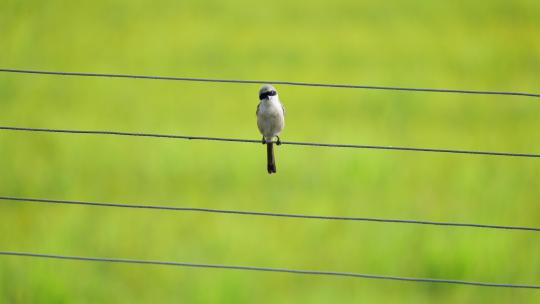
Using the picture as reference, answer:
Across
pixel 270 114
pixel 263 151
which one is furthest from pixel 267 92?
pixel 263 151

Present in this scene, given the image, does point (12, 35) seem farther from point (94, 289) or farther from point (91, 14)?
point (94, 289)

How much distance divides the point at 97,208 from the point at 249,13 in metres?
3.64

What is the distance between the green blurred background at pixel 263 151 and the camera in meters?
6.80

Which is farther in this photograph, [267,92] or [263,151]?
[263,151]

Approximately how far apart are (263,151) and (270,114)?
2480 millimetres

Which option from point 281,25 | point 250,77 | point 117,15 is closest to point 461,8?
point 281,25

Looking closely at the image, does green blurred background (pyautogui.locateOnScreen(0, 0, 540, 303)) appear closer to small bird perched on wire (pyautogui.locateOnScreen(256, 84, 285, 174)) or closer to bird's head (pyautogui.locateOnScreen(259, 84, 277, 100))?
small bird perched on wire (pyautogui.locateOnScreen(256, 84, 285, 174))

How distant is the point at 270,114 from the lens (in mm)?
5562

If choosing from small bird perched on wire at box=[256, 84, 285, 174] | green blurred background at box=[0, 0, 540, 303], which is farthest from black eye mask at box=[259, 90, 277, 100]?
green blurred background at box=[0, 0, 540, 303]

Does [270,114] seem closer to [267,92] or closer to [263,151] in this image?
[267,92]

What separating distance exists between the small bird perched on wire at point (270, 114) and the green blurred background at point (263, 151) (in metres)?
1.41

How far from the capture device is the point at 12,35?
369 inches

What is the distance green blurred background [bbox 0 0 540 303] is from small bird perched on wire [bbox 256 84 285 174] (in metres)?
1.41

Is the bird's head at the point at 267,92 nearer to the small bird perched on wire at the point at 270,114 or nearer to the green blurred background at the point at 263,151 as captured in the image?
the small bird perched on wire at the point at 270,114
